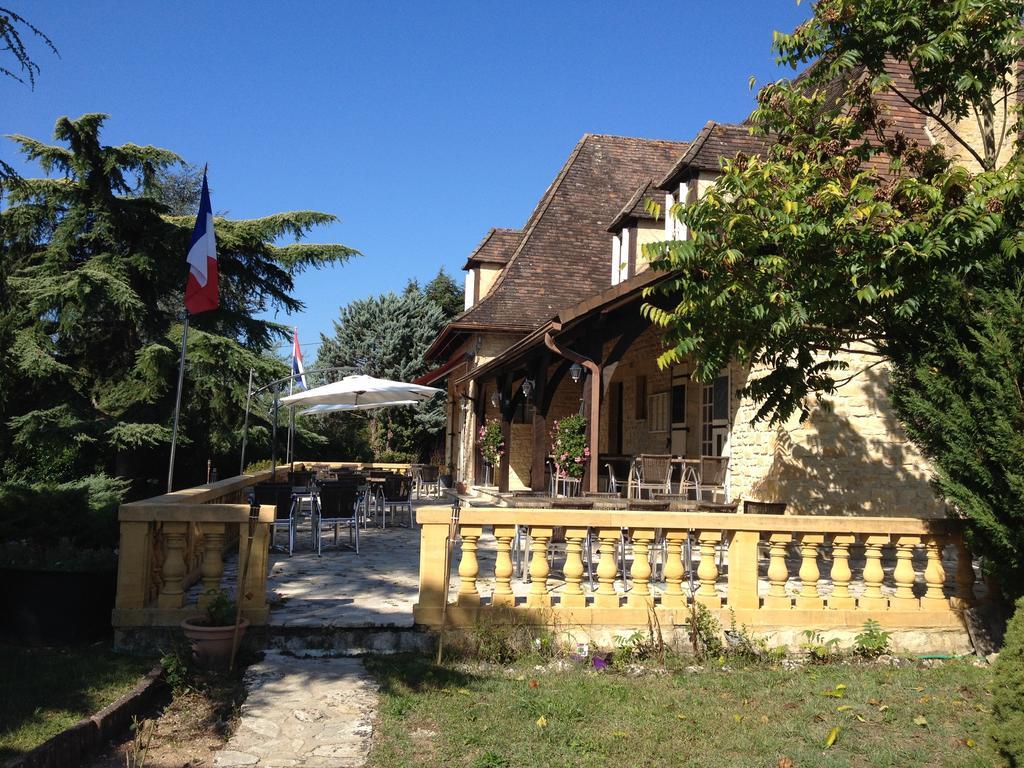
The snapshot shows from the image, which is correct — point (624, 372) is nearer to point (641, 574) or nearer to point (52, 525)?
point (641, 574)

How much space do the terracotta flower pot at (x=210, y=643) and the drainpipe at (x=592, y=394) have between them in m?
6.01

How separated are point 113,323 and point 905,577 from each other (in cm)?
1736

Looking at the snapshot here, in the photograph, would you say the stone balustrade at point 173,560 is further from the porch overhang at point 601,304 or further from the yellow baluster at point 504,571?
the porch overhang at point 601,304

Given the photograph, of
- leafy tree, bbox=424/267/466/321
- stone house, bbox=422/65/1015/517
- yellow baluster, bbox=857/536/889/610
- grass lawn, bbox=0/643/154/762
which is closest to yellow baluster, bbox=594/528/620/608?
yellow baluster, bbox=857/536/889/610

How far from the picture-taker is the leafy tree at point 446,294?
4094 cm

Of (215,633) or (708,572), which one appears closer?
(215,633)

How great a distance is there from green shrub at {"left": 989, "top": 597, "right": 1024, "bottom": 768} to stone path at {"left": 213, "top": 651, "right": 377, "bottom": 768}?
285 cm

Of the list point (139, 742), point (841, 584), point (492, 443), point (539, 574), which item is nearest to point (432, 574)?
point (539, 574)

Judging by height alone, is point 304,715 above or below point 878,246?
→ below

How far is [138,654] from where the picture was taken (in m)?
5.71

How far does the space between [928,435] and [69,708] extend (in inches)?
220

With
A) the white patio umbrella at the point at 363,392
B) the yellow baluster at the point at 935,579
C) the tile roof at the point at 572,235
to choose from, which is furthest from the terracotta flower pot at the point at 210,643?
the tile roof at the point at 572,235

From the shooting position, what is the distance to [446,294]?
42031 millimetres

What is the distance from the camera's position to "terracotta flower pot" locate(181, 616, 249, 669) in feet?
17.8
